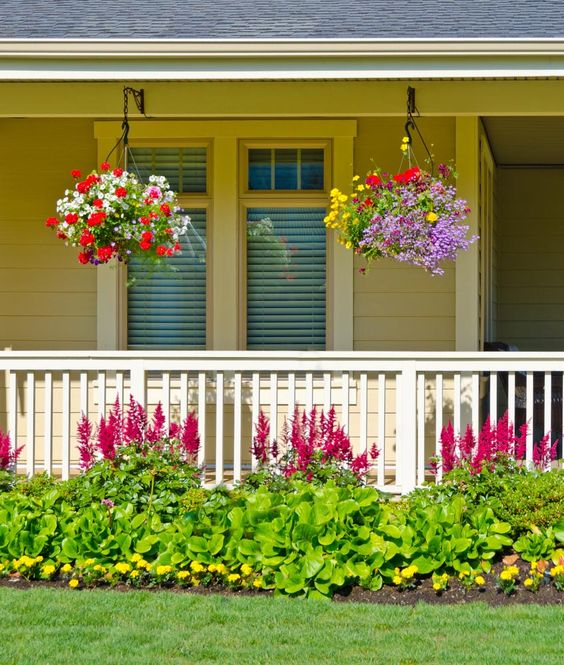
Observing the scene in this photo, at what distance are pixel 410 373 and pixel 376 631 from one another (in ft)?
7.78

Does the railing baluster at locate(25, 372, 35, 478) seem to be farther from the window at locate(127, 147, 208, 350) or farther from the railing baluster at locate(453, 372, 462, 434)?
the railing baluster at locate(453, 372, 462, 434)

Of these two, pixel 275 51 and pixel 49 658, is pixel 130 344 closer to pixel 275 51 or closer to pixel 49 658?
pixel 275 51

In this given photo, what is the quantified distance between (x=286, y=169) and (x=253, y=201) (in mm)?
338

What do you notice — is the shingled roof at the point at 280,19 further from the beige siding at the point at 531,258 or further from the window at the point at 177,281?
the beige siding at the point at 531,258

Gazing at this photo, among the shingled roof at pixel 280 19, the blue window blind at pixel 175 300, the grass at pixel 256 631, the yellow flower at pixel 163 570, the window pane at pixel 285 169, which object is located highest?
the shingled roof at pixel 280 19

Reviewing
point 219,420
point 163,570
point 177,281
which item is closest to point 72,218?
point 219,420

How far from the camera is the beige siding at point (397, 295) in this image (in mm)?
7723

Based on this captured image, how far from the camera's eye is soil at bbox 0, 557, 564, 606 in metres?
4.72

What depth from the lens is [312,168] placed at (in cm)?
782

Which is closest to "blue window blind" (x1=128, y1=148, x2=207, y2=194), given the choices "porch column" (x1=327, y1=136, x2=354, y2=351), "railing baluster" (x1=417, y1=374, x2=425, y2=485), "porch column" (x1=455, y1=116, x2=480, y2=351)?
"porch column" (x1=327, y1=136, x2=354, y2=351)

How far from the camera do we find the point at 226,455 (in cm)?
796

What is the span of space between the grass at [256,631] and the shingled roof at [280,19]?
3.37 meters

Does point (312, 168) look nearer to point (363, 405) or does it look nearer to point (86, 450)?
point (363, 405)

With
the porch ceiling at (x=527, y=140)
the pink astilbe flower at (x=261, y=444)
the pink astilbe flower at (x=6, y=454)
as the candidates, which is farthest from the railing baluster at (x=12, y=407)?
the porch ceiling at (x=527, y=140)
